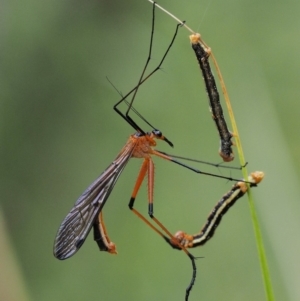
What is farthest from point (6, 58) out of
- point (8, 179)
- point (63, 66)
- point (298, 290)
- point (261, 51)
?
point (298, 290)

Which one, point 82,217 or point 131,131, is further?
point 131,131

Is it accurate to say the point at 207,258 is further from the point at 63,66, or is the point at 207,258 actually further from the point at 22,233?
the point at 63,66

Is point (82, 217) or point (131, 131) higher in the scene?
point (131, 131)

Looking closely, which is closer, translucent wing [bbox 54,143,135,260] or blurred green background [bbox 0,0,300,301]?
translucent wing [bbox 54,143,135,260]

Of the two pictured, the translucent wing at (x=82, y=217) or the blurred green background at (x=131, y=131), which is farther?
the blurred green background at (x=131, y=131)
